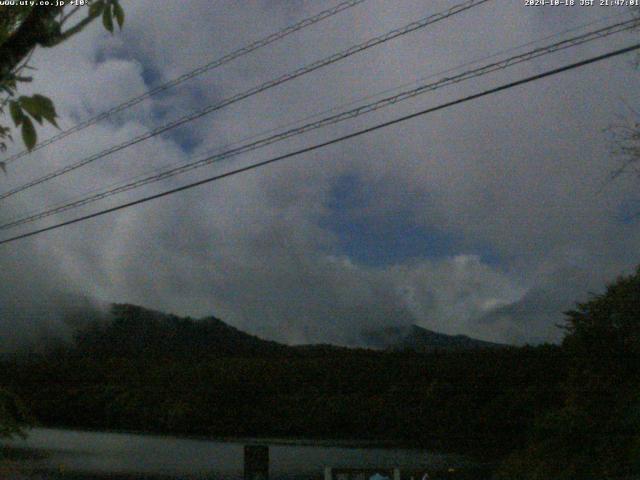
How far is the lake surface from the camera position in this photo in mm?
15825

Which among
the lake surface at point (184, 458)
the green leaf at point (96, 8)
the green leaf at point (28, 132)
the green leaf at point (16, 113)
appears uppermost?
the lake surface at point (184, 458)

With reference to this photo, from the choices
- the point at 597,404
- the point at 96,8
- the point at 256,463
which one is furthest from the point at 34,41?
the point at 597,404

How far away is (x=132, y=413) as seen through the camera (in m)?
26.8

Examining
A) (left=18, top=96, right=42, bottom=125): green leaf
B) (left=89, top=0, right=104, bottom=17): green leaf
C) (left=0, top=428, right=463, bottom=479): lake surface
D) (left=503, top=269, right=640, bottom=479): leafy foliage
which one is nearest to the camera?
(left=18, top=96, right=42, bottom=125): green leaf

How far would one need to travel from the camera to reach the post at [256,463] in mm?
6574

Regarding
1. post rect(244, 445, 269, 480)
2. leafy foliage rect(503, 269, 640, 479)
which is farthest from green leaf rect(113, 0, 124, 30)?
leafy foliage rect(503, 269, 640, 479)

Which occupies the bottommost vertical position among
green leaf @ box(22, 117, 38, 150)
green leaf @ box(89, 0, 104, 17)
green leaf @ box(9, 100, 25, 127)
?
green leaf @ box(22, 117, 38, 150)

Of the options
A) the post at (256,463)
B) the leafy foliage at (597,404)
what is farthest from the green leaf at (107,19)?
the leafy foliage at (597,404)

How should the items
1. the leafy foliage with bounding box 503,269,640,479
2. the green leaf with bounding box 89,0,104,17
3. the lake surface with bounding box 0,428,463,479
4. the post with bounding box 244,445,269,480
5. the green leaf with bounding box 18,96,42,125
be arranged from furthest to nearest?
the lake surface with bounding box 0,428,463,479 < the leafy foliage with bounding box 503,269,640,479 < the post with bounding box 244,445,269,480 < the green leaf with bounding box 89,0,104,17 < the green leaf with bounding box 18,96,42,125

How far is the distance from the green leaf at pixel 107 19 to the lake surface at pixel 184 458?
1204 cm

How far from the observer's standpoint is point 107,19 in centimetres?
278

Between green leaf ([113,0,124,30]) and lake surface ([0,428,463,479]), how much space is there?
39.5 feet

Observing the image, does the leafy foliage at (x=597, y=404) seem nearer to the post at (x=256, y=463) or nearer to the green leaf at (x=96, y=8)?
the post at (x=256, y=463)

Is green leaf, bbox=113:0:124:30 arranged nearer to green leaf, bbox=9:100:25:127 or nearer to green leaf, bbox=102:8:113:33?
green leaf, bbox=102:8:113:33
